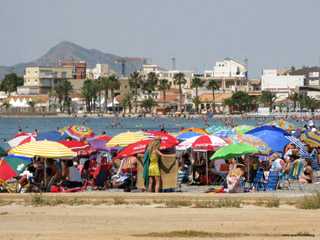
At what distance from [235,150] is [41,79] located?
163 m

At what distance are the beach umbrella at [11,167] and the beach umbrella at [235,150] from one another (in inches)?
181

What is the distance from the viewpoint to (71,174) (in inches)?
668

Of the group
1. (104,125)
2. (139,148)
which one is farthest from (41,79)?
(139,148)

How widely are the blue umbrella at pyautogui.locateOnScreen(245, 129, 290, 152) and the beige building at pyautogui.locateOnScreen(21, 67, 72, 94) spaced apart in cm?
15470

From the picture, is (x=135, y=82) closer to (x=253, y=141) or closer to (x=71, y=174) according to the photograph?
(x=253, y=141)

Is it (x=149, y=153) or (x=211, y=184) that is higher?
(x=149, y=153)

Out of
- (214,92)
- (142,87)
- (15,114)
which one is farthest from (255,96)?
(15,114)

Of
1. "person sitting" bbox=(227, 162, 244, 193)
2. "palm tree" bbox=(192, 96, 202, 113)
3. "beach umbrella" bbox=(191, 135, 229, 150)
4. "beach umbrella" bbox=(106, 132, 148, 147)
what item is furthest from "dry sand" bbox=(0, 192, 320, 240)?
"palm tree" bbox=(192, 96, 202, 113)

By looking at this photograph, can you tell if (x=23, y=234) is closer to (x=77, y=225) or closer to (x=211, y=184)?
(x=77, y=225)

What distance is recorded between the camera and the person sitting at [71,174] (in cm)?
1684

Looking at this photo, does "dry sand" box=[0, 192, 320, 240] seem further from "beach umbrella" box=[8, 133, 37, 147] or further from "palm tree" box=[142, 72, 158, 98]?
"palm tree" box=[142, 72, 158, 98]

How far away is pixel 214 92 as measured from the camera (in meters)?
167

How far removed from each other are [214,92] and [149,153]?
153m

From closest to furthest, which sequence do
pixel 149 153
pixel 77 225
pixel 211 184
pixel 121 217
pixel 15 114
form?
pixel 77 225 → pixel 121 217 → pixel 149 153 → pixel 211 184 → pixel 15 114
